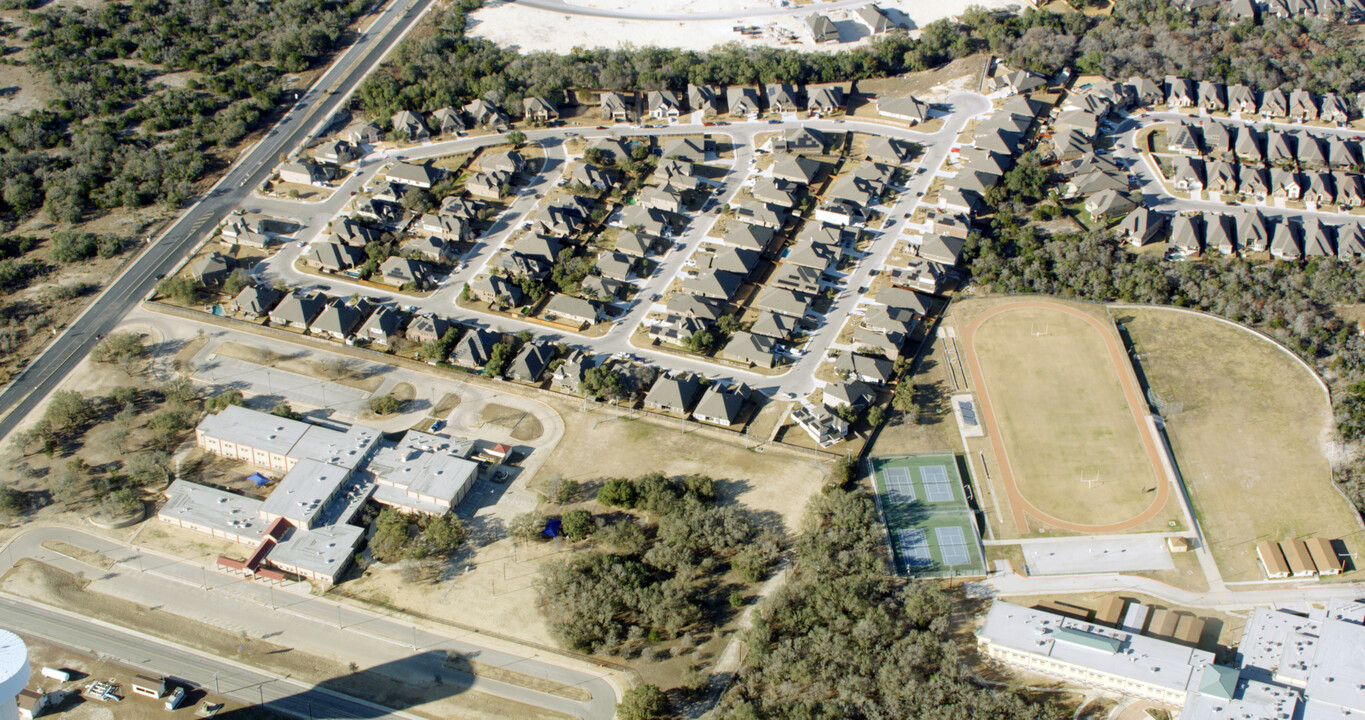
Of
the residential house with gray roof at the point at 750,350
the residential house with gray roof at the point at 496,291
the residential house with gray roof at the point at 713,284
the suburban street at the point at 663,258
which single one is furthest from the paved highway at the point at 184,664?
the residential house with gray roof at the point at 713,284

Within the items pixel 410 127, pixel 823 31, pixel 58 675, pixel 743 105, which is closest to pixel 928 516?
pixel 58 675

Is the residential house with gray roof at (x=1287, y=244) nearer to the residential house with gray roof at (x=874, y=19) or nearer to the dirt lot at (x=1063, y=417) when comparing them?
the dirt lot at (x=1063, y=417)

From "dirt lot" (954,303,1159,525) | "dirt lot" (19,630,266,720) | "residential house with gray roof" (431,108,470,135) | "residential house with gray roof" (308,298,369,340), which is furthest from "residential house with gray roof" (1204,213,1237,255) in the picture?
"dirt lot" (19,630,266,720)

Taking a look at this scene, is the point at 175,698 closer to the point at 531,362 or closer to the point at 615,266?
the point at 531,362

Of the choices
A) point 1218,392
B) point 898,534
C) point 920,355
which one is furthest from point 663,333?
point 1218,392

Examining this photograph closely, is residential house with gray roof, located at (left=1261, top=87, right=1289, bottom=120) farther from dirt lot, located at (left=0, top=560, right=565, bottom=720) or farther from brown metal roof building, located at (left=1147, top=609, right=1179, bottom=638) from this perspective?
dirt lot, located at (left=0, top=560, right=565, bottom=720)

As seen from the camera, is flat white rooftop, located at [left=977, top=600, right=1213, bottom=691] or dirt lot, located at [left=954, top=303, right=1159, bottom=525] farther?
dirt lot, located at [left=954, top=303, right=1159, bottom=525]
